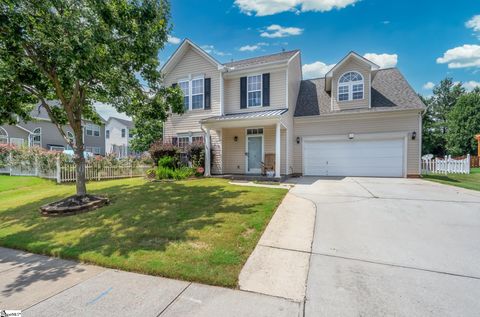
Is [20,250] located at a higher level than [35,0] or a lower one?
lower

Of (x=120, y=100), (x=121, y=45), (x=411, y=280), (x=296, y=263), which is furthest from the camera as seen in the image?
(x=120, y=100)

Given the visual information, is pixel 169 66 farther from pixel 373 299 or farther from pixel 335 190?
pixel 373 299

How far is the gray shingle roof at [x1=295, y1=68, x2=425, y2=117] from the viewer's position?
12.7 metres

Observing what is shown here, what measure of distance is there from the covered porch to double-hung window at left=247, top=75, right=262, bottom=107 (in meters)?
0.93

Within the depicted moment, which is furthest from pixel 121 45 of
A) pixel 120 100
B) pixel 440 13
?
pixel 440 13

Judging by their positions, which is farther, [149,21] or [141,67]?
[141,67]

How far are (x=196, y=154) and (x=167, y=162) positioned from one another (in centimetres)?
167

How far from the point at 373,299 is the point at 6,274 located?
515 cm

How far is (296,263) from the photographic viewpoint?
133 inches

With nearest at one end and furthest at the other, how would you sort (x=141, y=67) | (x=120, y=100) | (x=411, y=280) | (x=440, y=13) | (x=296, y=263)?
(x=411, y=280) → (x=296, y=263) → (x=141, y=67) → (x=120, y=100) → (x=440, y=13)

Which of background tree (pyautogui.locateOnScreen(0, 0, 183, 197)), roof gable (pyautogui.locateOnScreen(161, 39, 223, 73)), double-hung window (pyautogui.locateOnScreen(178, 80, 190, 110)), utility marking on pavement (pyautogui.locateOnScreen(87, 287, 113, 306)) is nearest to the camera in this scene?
utility marking on pavement (pyautogui.locateOnScreen(87, 287, 113, 306))

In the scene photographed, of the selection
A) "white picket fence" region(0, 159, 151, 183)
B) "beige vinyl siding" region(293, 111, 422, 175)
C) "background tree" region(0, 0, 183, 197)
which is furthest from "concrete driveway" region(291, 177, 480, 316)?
"white picket fence" region(0, 159, 151, 183)

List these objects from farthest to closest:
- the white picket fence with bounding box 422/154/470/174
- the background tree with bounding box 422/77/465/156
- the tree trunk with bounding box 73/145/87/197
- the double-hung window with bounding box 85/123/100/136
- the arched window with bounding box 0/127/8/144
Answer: the background tree with bounding box 422/77/465/156 → the double-hung window with bounding box 85/123/100/136 → the arched window with bounding box 0/127/8/144 → the white picket fence with bounding box 422/154/470/174 → the tree trunk with bounding box 73/145/87/197

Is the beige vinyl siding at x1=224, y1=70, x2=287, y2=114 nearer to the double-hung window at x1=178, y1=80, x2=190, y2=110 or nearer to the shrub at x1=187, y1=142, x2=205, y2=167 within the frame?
the double-hung window at x1=178, y1=80, x2=190, y2=110
